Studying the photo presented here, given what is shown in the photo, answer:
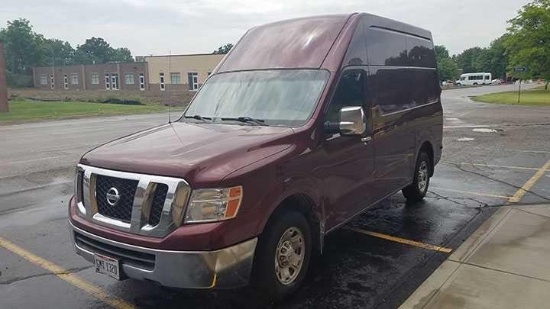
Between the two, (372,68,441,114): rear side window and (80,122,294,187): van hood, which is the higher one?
(372,68,441,114): rear side window

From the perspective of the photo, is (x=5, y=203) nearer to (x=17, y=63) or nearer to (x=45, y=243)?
(x=45, y=243)

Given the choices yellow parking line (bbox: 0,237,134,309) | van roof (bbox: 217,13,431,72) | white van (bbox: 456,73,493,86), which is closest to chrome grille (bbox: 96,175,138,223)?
yellow parking line (bbox: 0,237,134,309)

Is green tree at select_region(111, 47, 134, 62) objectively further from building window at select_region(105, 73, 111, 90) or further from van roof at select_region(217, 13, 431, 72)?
van roof at select_region(217, 13, 431, 72)

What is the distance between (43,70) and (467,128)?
97.2 m

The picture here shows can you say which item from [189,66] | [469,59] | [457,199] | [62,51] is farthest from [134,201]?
[62,51]

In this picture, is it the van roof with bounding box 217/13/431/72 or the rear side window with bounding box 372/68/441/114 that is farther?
the rear side window with bounding box 372/68/441/114

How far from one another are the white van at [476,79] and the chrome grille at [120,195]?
123847mm

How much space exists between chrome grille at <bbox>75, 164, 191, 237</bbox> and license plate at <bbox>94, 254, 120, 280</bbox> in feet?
0.85

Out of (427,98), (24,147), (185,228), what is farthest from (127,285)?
(24,147)

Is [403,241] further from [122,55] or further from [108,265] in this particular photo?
[122,55]

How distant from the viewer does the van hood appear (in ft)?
11.5

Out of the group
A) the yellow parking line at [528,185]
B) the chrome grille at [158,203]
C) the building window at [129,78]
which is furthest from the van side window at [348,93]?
the building window at [129,78]

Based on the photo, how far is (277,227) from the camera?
3865mm

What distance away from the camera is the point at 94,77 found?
87812mm
